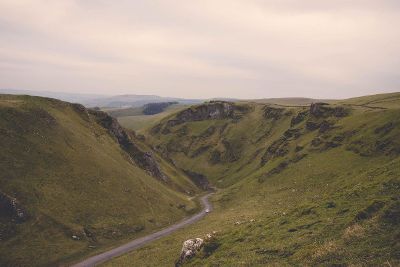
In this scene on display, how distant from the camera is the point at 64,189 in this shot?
83375 millimetres

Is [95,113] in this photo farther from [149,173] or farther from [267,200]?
[267,200]

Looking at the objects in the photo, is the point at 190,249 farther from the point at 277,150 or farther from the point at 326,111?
the point at 326,111

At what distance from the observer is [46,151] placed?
89875mm

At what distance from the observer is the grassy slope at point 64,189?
69.2m

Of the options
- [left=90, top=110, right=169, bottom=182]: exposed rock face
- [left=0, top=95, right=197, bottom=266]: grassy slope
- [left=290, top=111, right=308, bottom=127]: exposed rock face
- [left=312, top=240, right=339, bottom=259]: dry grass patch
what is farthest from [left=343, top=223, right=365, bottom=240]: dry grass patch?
[left=290, top=111, right=308, bottom=127]: exposed rock face

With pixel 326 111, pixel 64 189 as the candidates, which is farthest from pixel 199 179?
pixel 64 189

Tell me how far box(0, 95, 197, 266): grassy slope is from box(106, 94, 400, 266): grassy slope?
41.3ft

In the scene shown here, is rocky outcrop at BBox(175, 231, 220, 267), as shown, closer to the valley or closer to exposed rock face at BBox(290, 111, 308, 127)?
the valley

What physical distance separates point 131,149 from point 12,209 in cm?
6660

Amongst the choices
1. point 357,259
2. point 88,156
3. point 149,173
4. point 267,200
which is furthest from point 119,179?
point 357,259

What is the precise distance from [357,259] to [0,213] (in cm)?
6392

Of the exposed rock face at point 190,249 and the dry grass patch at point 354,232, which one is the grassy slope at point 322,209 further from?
the exposed rock face at point 190,249

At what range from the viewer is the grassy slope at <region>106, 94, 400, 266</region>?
101ft

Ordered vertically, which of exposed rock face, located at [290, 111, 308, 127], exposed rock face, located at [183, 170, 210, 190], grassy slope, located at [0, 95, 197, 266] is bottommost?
exposed rock face, located at [183, 170, 210, 190]
